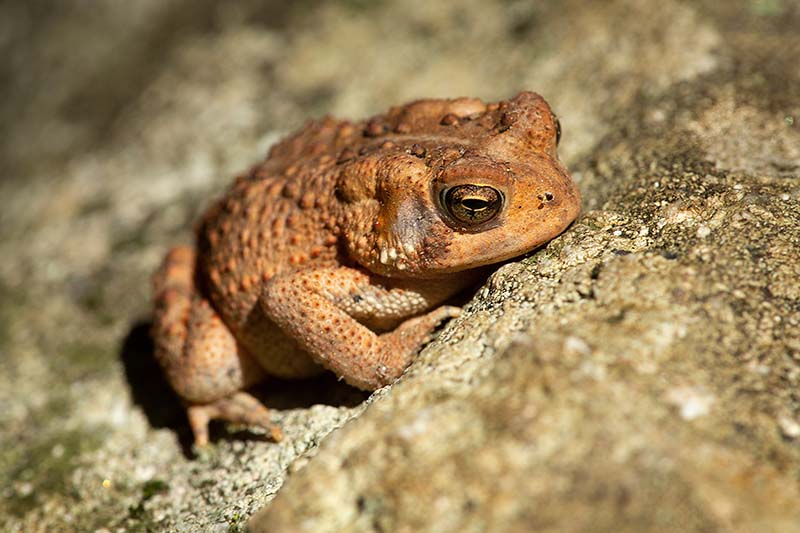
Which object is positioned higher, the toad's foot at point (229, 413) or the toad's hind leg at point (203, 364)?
the toad's hind leg at point (203, 364)

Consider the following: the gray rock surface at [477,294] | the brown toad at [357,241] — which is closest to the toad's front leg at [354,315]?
the brown toad at [357,241]

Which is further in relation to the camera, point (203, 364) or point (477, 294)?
point (203, 364)

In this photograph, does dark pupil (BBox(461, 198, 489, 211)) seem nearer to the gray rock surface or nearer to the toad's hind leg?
the gray rock surface

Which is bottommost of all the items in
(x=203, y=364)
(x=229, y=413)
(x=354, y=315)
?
(x=229, y=413)

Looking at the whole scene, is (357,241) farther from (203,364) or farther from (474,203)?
(203,364)

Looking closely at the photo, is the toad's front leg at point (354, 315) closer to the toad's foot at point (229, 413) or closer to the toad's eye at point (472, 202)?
the toad's eye at point (472, 202)

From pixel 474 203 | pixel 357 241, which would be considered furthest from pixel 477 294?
pixel 357 241

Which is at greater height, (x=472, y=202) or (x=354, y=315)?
(x=472, y=202)

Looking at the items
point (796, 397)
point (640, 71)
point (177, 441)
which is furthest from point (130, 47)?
point (796, 397)
